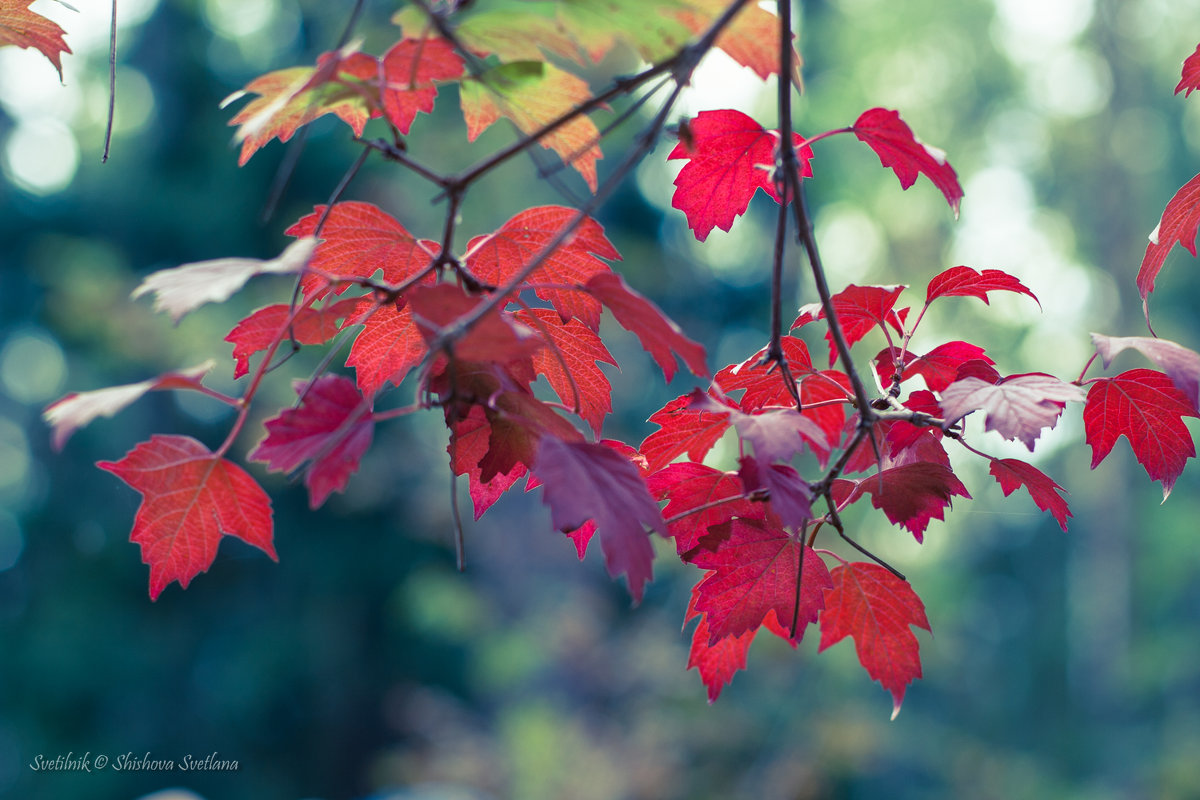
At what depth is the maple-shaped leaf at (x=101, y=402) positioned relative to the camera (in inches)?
14.4

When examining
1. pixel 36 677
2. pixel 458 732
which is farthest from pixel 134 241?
pixel 458 732

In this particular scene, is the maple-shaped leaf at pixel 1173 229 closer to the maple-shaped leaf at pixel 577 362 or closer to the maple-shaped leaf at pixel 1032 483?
the maple-shaped leaf at pixel 1032 483

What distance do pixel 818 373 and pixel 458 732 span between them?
145 inches

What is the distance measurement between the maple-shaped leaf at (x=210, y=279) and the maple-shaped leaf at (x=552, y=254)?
6.2 inches

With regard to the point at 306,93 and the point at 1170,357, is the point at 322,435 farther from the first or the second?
the point at 1170,357

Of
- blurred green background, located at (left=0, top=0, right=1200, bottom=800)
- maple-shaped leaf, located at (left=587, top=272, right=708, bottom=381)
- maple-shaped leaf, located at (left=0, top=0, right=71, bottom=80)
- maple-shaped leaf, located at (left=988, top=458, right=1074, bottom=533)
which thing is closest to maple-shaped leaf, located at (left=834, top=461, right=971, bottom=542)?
maple-shaped leaf, located at (left=988, top=458, right=1074, bottom=533)

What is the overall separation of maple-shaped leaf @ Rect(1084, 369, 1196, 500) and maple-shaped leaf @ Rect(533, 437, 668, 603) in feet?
1.07

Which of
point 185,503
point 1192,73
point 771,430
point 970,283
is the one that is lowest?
point 185,503

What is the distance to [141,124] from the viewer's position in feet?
21.3

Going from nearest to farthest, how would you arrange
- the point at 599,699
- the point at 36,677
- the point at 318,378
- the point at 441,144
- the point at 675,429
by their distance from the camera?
1. the point at 318,378
2. the point at 675,429
3. the point at 599,699
4. the point at 441,144
5. the point at 36,677

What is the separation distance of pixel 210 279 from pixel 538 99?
20 centimetres

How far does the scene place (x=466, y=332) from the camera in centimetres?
35

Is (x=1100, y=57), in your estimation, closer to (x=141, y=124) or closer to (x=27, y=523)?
(x=141, y=124)

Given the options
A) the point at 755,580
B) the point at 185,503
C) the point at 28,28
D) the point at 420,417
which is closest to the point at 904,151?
the point at 755,580
